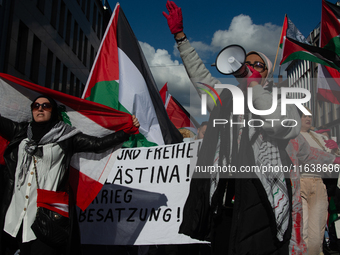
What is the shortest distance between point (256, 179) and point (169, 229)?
250 cm

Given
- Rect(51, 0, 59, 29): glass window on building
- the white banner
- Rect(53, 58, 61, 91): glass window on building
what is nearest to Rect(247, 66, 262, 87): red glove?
the white banner

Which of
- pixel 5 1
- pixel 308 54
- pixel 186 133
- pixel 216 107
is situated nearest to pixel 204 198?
pixel 216 107

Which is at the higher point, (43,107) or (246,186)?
(43,107)

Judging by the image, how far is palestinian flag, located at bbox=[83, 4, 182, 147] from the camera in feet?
16.6

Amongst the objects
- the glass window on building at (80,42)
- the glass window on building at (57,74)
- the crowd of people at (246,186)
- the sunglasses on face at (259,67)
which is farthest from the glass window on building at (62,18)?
the sunglasses on face at (259,67)

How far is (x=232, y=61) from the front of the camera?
2.04 metres

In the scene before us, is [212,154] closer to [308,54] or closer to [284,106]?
[284,106]

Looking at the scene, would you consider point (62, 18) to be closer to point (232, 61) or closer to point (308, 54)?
point (308, 54)

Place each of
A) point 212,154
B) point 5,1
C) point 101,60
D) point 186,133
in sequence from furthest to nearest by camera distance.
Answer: point 5,1 → point 186,133 → point 101,60 → point 212,154

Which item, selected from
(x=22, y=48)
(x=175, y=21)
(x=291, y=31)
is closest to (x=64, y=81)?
(x=22, y=48)

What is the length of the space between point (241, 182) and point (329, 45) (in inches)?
199

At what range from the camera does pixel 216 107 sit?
2291 millimetres

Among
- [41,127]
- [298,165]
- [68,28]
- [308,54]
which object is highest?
[68,28]

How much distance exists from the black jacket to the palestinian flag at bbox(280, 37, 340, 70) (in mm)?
3557
